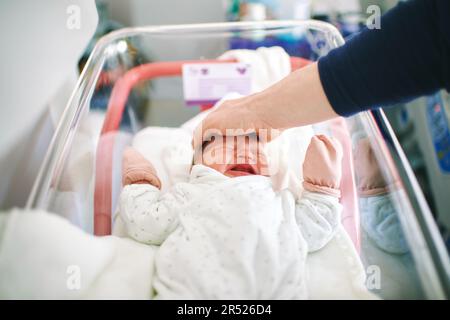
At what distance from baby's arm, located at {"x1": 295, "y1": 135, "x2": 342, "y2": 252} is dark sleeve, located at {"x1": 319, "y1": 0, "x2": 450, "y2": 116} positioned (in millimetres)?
172

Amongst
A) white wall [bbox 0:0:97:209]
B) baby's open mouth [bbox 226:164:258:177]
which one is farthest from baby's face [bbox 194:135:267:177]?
white wall [bbox 0:0:97:209]

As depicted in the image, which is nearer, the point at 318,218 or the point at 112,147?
the point at 318,218

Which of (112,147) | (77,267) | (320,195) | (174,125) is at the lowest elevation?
(77,267)

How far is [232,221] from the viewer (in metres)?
0.63

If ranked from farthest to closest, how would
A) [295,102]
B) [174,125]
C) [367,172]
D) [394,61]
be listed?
[174,125] → [367,172] → [295,102] → [394,61]

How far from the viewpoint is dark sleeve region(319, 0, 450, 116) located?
52 centimetres

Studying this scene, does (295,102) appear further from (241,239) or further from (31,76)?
(31,76)

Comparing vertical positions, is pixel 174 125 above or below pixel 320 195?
above

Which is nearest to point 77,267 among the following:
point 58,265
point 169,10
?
point 58,265

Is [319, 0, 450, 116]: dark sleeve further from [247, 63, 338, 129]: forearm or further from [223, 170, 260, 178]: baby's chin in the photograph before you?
[223, 170, 260, 178]: baby's chin

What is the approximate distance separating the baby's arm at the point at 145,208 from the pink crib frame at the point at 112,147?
8 centimetres

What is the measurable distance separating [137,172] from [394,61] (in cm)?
61
